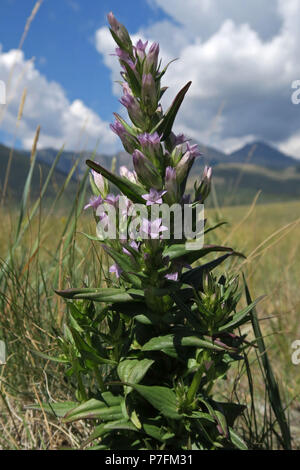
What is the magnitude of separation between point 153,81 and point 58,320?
1.32 m

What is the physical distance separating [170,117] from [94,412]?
3.37 ft

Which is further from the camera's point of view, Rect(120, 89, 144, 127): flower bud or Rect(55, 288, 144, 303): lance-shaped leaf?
Rect(120, 89, 144, 127): flower bud

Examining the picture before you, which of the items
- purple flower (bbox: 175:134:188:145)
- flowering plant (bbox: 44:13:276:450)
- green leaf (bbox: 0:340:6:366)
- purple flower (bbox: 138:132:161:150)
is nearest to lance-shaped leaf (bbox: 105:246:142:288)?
flowering plant (bbox: 44:13:276:450)

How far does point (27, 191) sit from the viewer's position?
2611 millimetres

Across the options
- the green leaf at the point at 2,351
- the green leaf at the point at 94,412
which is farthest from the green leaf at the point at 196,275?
the green leaf at the point at 2,351

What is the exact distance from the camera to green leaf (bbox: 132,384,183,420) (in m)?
1.22

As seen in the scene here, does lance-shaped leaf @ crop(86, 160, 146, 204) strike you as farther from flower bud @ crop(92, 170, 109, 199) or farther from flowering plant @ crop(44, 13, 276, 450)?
flower bud @ crop(92, 170, 109, 199)

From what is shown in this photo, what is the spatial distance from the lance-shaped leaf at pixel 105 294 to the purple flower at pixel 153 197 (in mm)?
292

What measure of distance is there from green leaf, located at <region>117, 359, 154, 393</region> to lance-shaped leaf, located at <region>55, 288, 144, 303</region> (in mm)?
209

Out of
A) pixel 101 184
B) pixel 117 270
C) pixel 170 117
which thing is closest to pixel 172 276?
pixel 117 270

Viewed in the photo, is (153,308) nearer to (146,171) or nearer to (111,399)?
(111,399)

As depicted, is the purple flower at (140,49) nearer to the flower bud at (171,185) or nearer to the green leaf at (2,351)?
the flower bud at (171,185)

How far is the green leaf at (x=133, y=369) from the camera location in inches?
48.5
